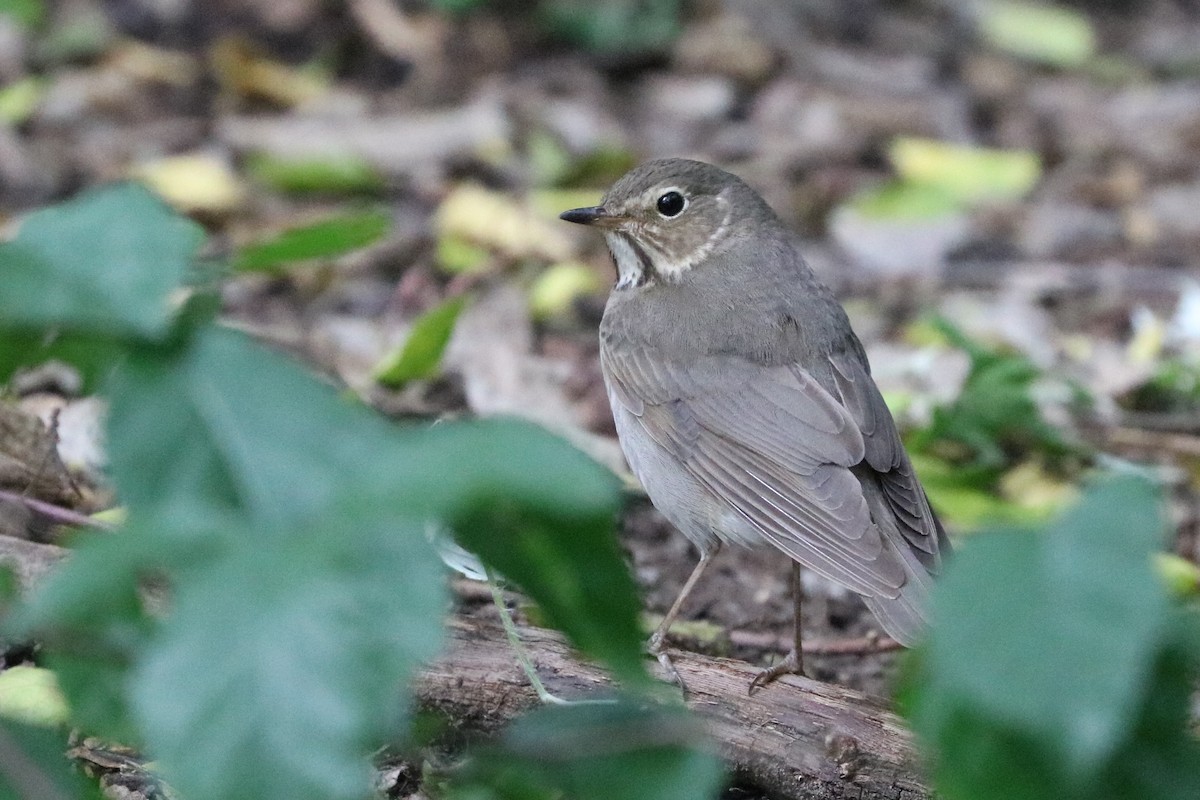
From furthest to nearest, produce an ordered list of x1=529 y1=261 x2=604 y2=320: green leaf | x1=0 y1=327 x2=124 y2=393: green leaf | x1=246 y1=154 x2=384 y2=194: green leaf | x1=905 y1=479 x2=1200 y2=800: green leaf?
x1=246 y1=154 x2=384 y2=194: green leaf
x1=529 y1=261 x2=604 y2=320: green leaf
x1=0 y1=327 x2=124 y2=393: green leaf
x1=905 y1=479 x2=1200 y2=800: green leaf

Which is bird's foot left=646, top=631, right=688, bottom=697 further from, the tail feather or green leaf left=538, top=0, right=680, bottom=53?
green leaf left=538, top=0, right=680, bottom=53

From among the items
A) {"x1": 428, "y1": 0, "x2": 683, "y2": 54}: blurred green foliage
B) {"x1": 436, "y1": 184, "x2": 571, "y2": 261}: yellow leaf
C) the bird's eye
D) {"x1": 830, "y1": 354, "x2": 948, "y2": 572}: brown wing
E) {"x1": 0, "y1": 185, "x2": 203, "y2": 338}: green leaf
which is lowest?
{"x1": 830, "y1": 354, "x2": 948, "y2": 572}: brown wing

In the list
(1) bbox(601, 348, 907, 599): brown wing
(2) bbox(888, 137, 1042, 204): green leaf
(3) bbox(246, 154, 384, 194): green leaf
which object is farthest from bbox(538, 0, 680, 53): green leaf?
(1) bbox(601, 348, 907, 599): brown wing

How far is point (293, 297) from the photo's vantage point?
7.07 m

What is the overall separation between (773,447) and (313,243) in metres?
2.61

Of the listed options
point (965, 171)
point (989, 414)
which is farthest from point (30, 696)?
point (965, 171)

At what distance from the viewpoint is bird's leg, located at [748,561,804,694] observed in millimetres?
3289

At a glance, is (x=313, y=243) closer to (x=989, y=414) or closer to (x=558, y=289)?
(x=989, y=414)

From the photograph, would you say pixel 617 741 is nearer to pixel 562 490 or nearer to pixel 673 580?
pixel 562 490

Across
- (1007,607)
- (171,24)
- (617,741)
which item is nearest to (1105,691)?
(1007,607)

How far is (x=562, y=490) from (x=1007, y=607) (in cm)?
39

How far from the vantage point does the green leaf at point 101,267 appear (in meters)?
1.50

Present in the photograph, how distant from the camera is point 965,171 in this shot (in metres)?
8.90

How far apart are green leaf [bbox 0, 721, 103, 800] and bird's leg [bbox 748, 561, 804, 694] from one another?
1.83 meters
